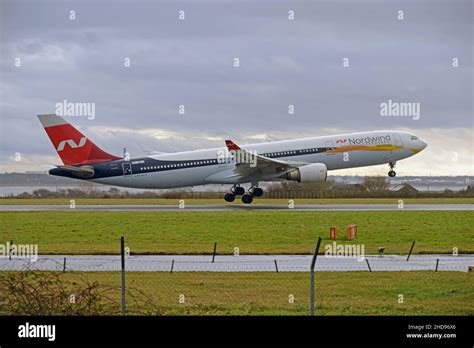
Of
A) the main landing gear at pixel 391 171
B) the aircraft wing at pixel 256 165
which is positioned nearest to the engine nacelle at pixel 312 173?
the aircraft wing at pixel 256 165

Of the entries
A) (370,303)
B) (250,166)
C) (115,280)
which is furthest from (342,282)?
(250,166)

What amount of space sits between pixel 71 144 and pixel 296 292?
45.0m

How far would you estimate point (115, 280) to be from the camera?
2250 centimetres

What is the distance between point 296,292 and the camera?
800 inches

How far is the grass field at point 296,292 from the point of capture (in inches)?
687

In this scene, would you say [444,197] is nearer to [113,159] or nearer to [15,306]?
[113,159]

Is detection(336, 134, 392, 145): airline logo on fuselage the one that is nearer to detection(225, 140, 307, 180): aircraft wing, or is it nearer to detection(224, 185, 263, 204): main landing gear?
detection(225, 140, 307, 180): aircraft wing

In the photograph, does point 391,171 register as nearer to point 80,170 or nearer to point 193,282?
point 80,170

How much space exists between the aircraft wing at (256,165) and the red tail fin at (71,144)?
9.88 meters

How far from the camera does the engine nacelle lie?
59406 millimetres

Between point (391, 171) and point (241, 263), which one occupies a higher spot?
point (391, 171)

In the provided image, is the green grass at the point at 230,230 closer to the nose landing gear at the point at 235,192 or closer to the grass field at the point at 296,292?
the grass field at the point at 296,292

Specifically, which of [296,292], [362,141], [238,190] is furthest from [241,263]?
[238,190]
